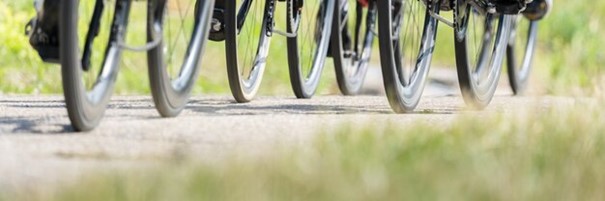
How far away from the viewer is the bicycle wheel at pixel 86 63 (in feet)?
18.6

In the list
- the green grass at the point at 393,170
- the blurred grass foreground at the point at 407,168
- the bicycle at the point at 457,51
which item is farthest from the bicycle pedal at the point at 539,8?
the green grass at the point at 393,170

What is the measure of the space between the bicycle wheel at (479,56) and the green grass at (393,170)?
1.70 meters

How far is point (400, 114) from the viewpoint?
24.2ft

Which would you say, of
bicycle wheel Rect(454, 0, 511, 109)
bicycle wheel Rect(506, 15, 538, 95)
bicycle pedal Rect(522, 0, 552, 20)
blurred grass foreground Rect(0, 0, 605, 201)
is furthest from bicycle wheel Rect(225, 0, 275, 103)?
bicycle wheel Rect(506, 15, 538, 95)

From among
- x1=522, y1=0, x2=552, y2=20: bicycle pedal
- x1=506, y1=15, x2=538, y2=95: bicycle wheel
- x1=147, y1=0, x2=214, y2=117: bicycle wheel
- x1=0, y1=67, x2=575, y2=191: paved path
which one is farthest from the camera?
x1=506, y1=15, x2=538, y2=95: bicycle wheel

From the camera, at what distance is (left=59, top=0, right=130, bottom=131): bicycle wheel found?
5.66m

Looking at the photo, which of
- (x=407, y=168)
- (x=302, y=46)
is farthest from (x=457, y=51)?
(x=407, y=168)

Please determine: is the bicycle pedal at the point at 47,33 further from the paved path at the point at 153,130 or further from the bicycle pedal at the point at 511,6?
the bicycle pedal at the point at 511,6

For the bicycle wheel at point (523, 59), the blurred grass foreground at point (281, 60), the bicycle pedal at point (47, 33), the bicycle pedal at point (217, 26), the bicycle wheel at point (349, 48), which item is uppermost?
the bicycle pedal at point (47, 33)

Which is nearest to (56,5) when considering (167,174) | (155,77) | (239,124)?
(155,77)

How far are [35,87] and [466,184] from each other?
664cm

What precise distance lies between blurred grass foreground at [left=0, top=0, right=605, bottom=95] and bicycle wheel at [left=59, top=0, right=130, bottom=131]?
3589 mm

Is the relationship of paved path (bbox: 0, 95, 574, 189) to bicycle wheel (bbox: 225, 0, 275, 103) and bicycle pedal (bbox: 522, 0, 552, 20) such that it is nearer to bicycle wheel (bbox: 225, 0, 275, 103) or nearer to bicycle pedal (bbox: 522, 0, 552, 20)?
bicycle wheel (bbox: 225, 0, 275, 103)

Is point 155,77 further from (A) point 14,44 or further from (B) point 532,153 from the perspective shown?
(A) point 14,44
